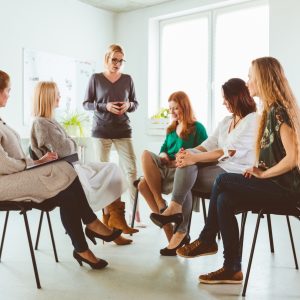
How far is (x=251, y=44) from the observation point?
5387mm

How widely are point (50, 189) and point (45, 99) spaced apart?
855 millimetres

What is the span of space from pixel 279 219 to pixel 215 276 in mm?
1970

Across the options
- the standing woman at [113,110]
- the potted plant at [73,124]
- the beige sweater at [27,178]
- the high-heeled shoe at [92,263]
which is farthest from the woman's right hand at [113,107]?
the potted plant at [73,124]

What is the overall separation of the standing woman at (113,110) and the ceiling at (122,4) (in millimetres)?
2594

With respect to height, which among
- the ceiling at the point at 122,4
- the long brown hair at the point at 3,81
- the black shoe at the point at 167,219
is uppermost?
the ceiling at the point at 122,4

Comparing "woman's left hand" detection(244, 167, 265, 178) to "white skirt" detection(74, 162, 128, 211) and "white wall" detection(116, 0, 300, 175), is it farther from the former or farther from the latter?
"white wall" detection(116, 0, 300, 175)

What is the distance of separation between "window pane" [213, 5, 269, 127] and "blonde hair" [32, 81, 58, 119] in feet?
10.6

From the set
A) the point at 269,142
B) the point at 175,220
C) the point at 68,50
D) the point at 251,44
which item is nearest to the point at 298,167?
the point at 269,142

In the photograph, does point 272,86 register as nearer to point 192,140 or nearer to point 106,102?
point 192,140

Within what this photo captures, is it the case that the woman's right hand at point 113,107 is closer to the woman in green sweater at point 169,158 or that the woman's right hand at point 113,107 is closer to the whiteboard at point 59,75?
the woman in green sweater at point 169,158

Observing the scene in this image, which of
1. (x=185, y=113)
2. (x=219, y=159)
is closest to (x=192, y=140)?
(x=185, y=113)

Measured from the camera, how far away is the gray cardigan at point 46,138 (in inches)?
111

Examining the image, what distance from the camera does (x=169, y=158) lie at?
301 cm

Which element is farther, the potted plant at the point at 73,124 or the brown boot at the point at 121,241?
the potted plant at the point at 73,124
